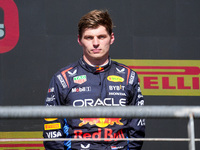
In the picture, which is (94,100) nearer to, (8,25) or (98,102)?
(98,102)

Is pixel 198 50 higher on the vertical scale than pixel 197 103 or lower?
higher

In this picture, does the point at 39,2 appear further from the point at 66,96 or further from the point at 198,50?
the point at 198,50

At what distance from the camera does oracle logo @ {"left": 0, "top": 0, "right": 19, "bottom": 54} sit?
102 inches

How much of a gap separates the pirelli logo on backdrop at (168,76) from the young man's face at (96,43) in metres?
1.19

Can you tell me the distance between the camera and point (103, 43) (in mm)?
1486

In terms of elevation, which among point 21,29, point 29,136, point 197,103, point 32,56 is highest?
point 21,29

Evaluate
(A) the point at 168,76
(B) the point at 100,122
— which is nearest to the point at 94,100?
(B) the point at 100,122

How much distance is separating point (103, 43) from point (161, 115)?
0.78 meters

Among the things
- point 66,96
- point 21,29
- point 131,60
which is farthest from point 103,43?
point 21,29

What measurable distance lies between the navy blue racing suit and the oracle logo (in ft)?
4.23

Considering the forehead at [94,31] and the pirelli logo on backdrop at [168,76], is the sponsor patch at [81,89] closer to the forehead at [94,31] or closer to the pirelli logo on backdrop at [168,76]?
the forehead at [94,31]

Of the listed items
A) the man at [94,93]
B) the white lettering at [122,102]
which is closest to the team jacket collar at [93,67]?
the man at [94,93]

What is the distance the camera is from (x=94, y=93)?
148 cm

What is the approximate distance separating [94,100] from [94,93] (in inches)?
1.6
